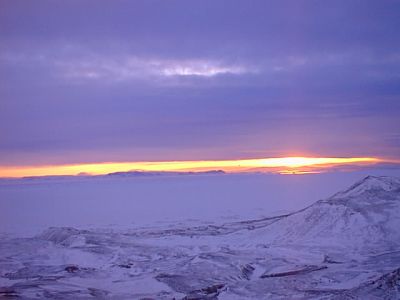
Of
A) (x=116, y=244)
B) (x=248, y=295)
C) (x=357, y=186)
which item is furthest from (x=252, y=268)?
(x=357, y=186)

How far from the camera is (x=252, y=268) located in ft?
65.9

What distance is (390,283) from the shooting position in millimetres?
14703

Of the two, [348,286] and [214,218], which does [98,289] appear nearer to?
[348,286]

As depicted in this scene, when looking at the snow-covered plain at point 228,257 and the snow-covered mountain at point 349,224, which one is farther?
the snow-covered mountain at point 349,224

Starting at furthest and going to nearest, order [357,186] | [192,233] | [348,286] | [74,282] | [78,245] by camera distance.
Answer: [357,186] → [192,233] → [78,245] → [74,282] → [348,286]

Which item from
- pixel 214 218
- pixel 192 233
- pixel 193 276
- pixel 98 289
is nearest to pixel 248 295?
pixel 193 276

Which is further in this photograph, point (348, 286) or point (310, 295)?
point (348, 286)

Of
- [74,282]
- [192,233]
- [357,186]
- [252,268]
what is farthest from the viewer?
[357,186]

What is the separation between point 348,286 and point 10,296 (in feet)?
35.7

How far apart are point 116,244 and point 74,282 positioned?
282 inches

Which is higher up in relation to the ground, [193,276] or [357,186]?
[357,186]

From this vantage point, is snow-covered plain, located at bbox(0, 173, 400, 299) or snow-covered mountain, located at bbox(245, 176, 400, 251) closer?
snow-covered plain, located at bbox(0, 173, 400, 299)

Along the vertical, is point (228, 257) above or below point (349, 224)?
below

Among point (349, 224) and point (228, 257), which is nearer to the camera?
point (228, 257)
